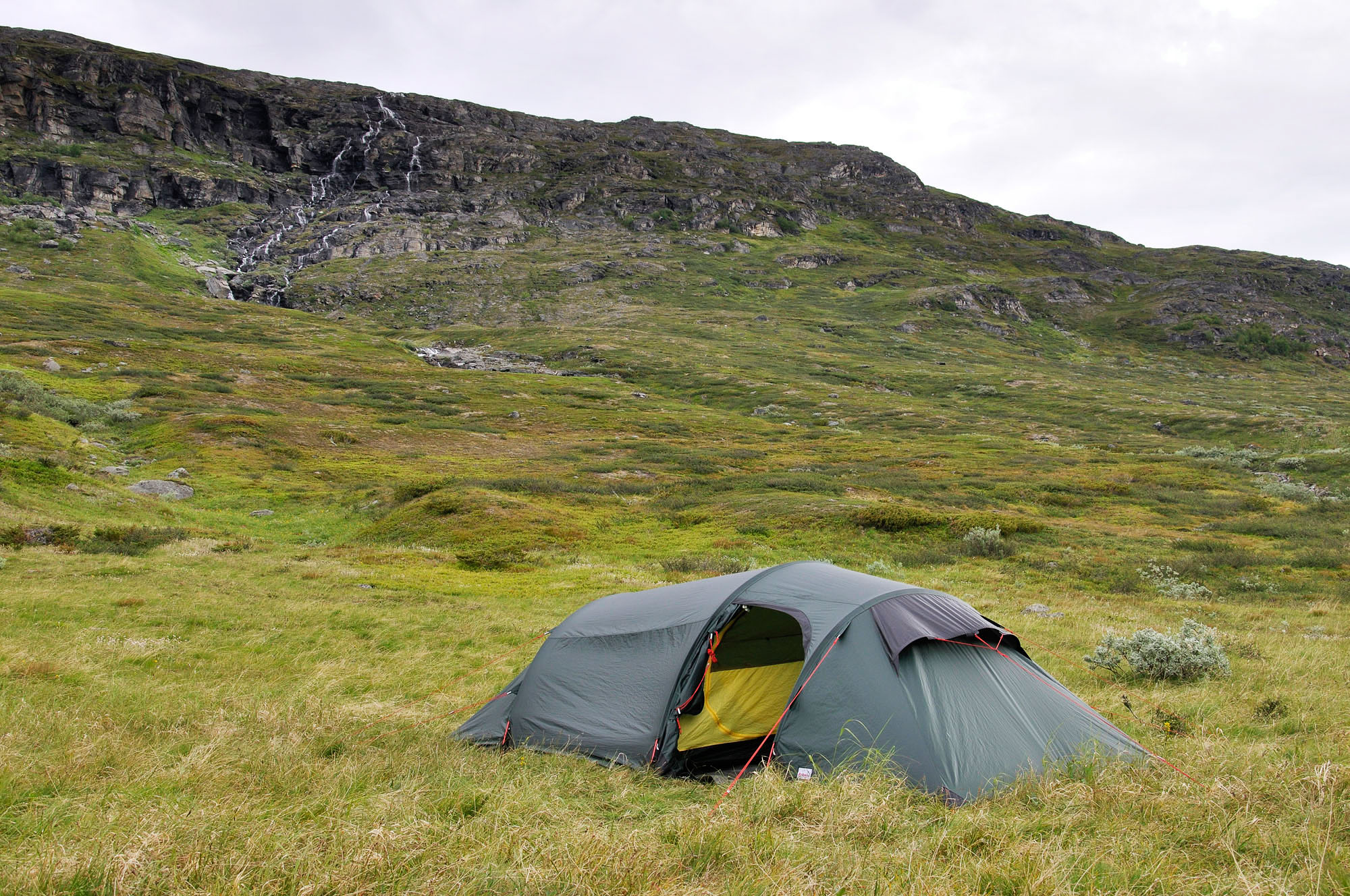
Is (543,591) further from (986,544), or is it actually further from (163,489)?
(163,489)

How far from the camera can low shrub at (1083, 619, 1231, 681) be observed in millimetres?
12094

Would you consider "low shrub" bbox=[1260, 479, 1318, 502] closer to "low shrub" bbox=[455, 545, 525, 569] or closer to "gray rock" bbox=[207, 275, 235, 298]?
"low shrub" bbox=[455, 545, 525, 569]

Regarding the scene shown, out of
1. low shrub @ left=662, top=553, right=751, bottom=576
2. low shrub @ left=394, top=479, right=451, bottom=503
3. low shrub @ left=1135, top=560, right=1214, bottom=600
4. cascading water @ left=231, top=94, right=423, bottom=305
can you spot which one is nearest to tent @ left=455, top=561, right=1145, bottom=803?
low shrub @ left=662, top=553, right=751, bottom=576

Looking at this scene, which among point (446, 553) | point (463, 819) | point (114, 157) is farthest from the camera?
point (114, 157)

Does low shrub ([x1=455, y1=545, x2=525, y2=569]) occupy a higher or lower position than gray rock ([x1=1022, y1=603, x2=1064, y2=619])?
lower

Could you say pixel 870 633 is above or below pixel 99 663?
above

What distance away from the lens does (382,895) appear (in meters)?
3.98

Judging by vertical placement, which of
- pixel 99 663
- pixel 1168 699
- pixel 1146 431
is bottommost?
pixel 99 663

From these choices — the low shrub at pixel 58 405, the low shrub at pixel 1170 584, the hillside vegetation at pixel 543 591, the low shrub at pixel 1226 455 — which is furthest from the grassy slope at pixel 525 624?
the low shrub at pixel 58 405

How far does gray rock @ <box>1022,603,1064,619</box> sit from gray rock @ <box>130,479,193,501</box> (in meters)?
35.3

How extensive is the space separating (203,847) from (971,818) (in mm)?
5470

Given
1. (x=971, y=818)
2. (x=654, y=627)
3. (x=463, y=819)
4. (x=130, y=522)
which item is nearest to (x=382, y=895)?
(x=463, y=819)

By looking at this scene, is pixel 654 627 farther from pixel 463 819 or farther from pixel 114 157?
pixel 114 157

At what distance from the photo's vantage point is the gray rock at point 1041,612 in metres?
17.8
